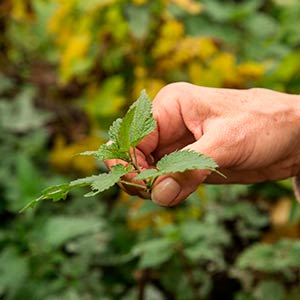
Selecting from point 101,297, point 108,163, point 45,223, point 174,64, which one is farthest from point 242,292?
point 108,163

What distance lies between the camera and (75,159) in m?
2.55

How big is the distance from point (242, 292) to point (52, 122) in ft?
4.24

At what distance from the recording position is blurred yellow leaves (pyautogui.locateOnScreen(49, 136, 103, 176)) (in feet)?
8.34

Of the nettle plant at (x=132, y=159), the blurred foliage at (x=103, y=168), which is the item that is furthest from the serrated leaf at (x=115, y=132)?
the blurred foliage at (x=103, y=168)

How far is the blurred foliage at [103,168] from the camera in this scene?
1762mm

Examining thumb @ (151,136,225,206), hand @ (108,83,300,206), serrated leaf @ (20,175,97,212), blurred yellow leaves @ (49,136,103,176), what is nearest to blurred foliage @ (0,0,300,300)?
blurred yellow leaves @ (49,136,103,176)

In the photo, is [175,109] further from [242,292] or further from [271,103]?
[242,292]

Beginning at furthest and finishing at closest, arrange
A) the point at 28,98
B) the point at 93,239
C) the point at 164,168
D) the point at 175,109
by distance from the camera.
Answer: the point at 28,98
the point at 93,239
the point at 175,109
the point at 164,168

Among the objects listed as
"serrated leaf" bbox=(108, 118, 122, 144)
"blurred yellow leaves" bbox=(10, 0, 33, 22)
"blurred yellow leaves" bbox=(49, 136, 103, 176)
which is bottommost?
"blurred yellow leaves" bbox=(49, 136, 103, 176)

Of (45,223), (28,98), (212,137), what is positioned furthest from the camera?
(28,98)

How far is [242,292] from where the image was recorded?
2004mm

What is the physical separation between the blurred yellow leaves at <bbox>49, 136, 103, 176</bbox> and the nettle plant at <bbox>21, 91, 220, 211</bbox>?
60.7 inches

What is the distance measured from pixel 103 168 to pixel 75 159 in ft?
1.68

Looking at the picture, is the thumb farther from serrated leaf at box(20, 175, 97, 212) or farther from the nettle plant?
serrated leaf at box(20, 175, 97, 212)
